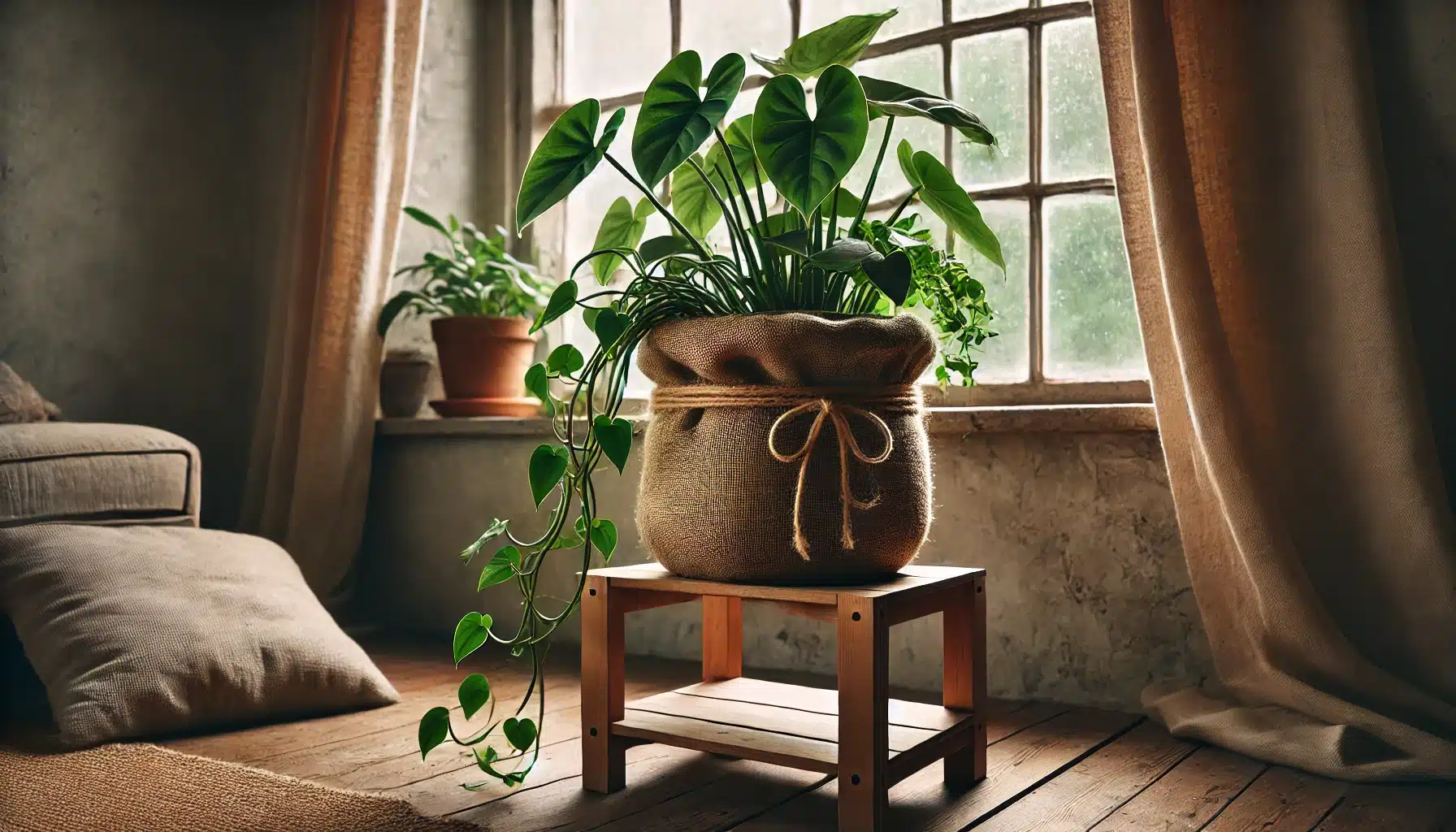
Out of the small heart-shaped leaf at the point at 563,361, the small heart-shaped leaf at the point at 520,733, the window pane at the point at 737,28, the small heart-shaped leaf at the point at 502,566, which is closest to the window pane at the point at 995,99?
the window pane at the point at 737,28

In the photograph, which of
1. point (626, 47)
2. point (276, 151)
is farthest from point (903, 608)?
point (276, 151)

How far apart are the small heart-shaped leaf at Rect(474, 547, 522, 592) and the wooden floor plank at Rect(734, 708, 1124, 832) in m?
→ 0.38

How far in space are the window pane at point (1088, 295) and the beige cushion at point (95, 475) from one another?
5.27 ft

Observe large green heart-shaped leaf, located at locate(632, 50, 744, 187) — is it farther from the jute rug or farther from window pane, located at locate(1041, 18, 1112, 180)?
window pane, located at locate(1041, 18, 1112, 180)

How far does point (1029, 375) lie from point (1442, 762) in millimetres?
929

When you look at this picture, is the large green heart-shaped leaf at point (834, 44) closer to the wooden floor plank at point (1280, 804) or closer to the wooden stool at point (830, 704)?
the wooden stool at point (830, 704)

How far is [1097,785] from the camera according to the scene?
1.38 metres

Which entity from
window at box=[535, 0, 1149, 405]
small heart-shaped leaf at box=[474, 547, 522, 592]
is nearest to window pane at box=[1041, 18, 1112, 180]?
window at box=[535, 0, 1149, 405]

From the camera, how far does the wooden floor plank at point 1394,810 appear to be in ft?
3.99

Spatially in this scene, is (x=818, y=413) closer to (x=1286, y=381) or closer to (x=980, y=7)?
(x=1286, y=381)

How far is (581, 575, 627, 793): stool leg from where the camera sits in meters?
1.34

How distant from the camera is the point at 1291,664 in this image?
1545 millimetres

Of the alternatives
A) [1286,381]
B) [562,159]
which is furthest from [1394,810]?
[562,159]

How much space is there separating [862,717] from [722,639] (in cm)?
43
